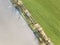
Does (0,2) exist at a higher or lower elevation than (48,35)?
higher

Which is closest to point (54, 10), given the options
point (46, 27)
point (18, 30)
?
point (46, 27)

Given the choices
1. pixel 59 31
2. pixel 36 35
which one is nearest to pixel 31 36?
pixel 36 35

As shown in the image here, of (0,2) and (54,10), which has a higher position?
(0,2)

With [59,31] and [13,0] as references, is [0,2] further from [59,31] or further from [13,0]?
[59,31]

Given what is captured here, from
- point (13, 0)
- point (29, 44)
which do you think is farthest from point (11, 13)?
point (29, 44)

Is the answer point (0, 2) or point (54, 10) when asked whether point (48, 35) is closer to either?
point (54, 10)
